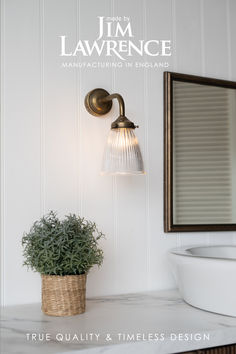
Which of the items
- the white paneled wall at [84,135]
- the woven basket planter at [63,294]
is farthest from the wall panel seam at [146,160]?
the woven basket planter at [63,294]

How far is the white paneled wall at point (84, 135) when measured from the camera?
4.19 feet

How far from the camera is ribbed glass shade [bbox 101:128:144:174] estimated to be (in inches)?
48.8

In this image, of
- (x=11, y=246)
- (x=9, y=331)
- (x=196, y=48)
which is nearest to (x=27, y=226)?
(x=11, y=246)

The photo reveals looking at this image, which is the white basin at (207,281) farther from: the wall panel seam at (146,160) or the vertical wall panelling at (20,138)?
the vertical wall panelling at (20,138)

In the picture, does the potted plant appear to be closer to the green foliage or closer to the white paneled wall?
the green foliage

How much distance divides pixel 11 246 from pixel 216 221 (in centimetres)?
74

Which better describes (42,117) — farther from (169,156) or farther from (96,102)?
(169,156)

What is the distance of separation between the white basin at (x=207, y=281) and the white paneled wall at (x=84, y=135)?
244 millimetres

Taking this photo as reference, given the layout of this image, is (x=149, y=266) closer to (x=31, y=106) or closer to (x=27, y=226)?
(x=27, y=226)

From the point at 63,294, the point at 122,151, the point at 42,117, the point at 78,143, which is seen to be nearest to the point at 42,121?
the point at 42,117

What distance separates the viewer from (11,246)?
125 centimetres

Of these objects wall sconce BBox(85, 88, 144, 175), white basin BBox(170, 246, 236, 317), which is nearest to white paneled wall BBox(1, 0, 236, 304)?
wall sconce BBox(85, 88, 144, 175)

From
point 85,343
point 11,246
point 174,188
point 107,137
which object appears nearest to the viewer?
point 85,343

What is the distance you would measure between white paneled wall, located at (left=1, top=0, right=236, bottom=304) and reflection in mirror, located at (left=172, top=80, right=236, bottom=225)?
0.21ft
